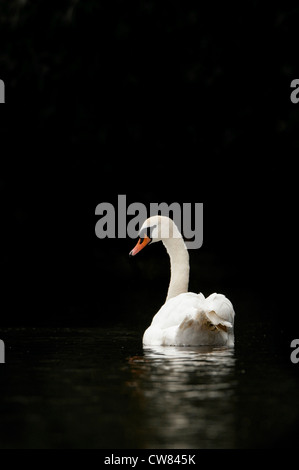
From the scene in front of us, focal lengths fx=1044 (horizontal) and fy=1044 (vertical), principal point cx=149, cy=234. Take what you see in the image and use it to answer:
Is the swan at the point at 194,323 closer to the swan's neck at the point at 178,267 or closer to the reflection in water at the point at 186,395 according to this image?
the reflection in water at the point at 186,395

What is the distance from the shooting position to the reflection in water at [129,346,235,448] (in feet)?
15.2

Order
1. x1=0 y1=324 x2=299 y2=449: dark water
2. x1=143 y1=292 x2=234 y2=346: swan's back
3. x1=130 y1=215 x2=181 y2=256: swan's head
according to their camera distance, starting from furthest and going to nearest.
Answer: x1=130 y1=215 x2=181 y2=256: swan's head, x1=143 y1=292 x2=234 y2=346: swan's back, x1=0 y1=324 x2=299 y2=449: dark water

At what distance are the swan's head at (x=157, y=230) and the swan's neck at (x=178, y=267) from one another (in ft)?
0.20

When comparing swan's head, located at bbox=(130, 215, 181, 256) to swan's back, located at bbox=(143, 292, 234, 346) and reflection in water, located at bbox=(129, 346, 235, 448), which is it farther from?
reflection in water, located at bbox=(129, 346, 235, 448)

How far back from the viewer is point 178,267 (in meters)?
9.29

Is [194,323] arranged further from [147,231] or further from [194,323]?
[147,231]

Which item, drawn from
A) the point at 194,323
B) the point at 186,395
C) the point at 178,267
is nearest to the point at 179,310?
the point at 194,323

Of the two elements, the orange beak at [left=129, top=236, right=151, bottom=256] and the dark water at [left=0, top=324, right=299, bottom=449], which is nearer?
the dark water at [left=0, top=324, right=299, bottom=449]

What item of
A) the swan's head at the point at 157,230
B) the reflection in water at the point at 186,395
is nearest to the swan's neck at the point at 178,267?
the swan's head at the point at 157,230

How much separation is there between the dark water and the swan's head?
118 cm

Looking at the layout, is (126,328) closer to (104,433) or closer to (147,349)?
(147,349)

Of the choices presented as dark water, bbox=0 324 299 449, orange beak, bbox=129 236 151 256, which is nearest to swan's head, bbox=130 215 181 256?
orange beak, bbox=129 236 151 256

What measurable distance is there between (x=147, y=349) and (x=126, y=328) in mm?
2190

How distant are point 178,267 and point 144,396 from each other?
3.63 m
